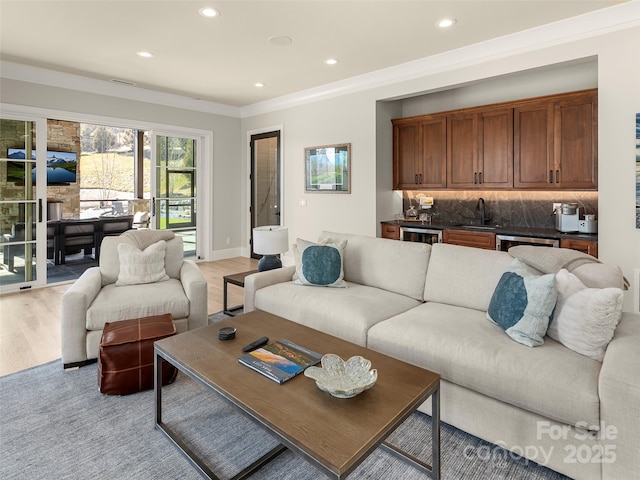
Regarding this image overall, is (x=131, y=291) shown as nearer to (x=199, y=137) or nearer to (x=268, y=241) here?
(x=268, y=241)

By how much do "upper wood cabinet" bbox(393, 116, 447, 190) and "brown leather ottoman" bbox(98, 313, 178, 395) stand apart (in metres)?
3.78

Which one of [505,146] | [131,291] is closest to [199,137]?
[131,291]

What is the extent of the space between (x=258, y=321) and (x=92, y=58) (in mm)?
4073

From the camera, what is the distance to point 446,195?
5.26 m

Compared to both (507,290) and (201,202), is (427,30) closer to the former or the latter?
(507,290)

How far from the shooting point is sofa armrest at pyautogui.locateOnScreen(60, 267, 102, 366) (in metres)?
2.64

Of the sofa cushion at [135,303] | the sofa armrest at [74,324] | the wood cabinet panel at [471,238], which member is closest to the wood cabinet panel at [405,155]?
the wood cabinet panel at [471,238]

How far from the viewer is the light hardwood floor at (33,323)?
2.92 m

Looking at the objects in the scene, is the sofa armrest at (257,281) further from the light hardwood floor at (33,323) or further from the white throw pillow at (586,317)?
the white throw pillow at (586,317)

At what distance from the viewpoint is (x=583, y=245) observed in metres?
3.64

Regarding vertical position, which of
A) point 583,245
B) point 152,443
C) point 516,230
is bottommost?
point 152,443

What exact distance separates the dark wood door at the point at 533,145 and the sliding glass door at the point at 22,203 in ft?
19.5

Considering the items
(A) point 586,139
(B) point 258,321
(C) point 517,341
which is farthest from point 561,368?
(A) point 586,139

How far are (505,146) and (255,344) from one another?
12.3ft
